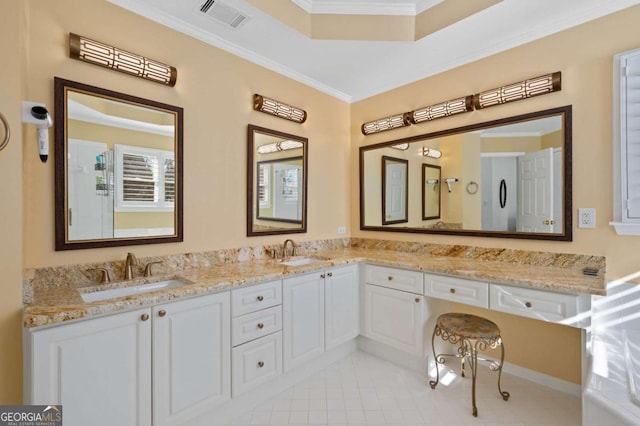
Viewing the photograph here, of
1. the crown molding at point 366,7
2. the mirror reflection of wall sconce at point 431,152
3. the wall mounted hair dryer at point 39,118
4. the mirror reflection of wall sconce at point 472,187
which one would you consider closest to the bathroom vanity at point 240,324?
the mirror reflection of wall sconce at point 472,187

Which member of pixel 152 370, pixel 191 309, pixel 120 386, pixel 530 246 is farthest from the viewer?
pixel 530 246

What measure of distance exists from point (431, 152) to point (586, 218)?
1254mm

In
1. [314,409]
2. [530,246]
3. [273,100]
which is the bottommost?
[314,409]

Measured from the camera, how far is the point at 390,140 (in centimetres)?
315

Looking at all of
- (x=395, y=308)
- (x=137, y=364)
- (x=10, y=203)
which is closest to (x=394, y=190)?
(x=395, y=308)

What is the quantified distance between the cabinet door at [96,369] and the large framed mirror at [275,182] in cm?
123

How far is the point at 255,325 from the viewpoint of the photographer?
6.43 ft

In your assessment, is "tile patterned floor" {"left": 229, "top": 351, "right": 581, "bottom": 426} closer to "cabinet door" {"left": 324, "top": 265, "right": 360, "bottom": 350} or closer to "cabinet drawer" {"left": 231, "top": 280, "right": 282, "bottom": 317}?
"cabinet door" {"left": 324, "top": 265, "right": 360, "bottom": 350}

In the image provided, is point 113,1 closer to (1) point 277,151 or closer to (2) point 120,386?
(1) point 277,151

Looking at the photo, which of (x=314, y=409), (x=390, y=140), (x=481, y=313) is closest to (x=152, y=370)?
(x=314, y=409)

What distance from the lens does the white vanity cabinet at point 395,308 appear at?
7.71 ft

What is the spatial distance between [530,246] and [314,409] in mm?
1953

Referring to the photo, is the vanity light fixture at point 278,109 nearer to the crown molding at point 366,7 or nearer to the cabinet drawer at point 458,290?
the crown molding at point 366,7

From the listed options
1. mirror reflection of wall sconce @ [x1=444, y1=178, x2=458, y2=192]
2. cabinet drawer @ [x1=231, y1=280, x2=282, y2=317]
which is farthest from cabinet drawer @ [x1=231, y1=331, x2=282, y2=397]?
mirror reflection of wall sconce @ [x1=444, y1=178, x2=458, y2=192]
